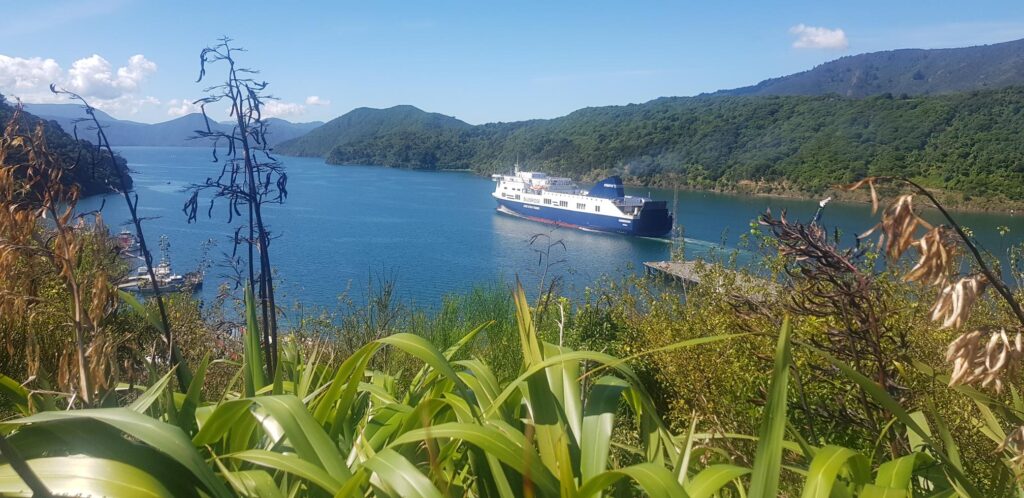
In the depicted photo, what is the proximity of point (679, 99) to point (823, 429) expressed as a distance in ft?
229

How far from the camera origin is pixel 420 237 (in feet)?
86.4

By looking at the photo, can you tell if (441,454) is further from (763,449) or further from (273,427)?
(763,449)

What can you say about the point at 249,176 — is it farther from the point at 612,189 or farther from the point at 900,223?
the point at 612,189

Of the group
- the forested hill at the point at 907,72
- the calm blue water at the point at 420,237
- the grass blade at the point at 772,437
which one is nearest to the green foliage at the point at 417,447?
the grass blade at the point at 772,437

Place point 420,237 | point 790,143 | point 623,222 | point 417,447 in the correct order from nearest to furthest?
point 417,447 → point 420,237 → point 623,222 → point 790,143

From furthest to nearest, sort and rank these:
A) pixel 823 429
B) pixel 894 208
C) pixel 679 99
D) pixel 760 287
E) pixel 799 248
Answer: pixel 679 99 < pixel 760 287 < pixel 823 429 < pixel 799 248 < pixel 894 208

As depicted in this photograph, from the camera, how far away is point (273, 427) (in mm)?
1365

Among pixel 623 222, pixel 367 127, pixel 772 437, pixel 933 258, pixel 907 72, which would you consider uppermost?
pixel 907 72

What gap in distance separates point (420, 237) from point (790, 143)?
56.0 ft

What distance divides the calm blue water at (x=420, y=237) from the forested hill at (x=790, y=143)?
4.20 ft

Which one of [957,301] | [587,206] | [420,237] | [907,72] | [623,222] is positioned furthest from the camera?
[907,72]

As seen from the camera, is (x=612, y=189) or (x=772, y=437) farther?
(x=612, y=189)

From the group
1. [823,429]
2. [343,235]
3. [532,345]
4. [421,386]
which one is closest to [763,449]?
[532,345]

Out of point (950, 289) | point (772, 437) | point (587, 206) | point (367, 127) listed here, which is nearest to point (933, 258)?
point (950, 289)
